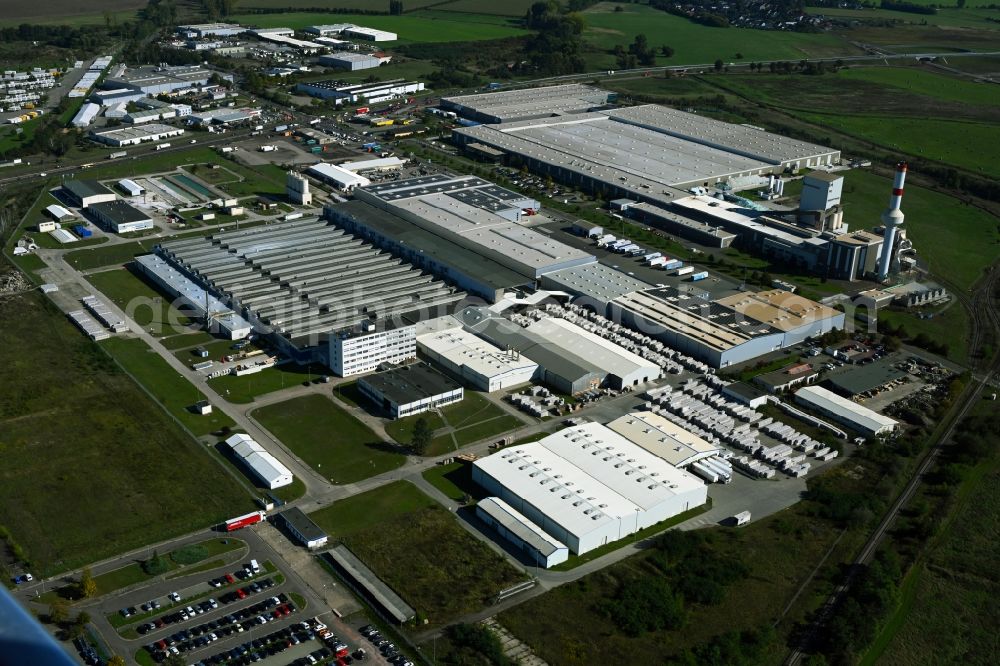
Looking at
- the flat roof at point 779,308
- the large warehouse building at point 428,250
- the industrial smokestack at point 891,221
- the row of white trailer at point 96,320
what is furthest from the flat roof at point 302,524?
the industrial smokestack at point 891,221

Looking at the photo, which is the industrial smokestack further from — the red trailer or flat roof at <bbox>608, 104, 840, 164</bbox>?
the red trailer

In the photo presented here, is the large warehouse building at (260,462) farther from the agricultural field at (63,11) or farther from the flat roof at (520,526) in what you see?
the agricultural field at (63,11)

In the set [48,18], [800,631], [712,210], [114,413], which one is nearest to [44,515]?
[114,413]

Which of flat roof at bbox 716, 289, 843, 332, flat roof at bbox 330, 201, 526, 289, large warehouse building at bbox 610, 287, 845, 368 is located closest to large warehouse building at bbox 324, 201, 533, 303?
flat roof at bbox 330, 201, 526, 289

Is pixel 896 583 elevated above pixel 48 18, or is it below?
below

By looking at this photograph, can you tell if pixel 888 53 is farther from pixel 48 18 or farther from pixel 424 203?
pixel 48 18

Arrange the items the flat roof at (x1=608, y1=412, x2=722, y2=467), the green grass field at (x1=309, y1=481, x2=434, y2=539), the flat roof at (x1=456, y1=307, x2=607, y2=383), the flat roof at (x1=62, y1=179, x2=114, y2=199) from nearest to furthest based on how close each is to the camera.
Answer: the green grass field at (x1=309, y1=481, x2=434, y2=539), the flat roof at (x1=608, y1=412, x2=722, y2=467), the flat roof at (x1=456, y1=307, x2=607, y2=383), the flat roof at (x1=62, y1=179, x2=114, y2=199)

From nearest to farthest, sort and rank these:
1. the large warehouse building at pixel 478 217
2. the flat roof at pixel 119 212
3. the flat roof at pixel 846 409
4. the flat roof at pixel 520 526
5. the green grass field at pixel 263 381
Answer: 1. the flat roof at pixel 520 526
2. the flat roof at pixel 846 409
3. the green grass field at pixel 263 381
4. the large warehouse building at pixel 478 217
5. the flat roof at pixel 119 212
